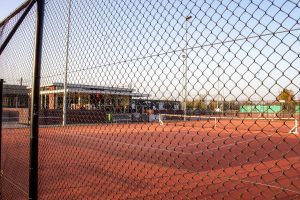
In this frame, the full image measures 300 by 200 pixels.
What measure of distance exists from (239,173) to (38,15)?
263 inches

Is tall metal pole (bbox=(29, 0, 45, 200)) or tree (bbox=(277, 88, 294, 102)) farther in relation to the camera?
tall metal pole (bbox=(29, 0, 45, 200))

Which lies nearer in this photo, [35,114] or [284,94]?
[284,94]

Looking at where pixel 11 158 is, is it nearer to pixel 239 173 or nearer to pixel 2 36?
pixel 2 36

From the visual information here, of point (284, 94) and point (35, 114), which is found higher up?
point (284, 94)

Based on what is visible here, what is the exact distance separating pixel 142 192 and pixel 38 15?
13.4 feet

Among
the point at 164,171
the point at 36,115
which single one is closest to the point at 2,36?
the point at 36,115

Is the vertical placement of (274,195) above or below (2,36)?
below

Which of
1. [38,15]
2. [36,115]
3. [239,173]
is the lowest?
[239,173]

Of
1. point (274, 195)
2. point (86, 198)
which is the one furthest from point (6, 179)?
point (274, 195)

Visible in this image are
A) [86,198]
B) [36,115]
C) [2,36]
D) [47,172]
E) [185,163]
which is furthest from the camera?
[185,163]

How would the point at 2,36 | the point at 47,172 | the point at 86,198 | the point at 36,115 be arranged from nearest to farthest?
1. the point at 36,115
2. the point at 2,36
3. the point at 86,198
4. the point at 47,172

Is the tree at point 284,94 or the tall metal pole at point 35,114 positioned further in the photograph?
the tall metal pole at point 35,114

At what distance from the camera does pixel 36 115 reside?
3.12 m

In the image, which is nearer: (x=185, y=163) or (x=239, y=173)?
(x=239, y=173)
